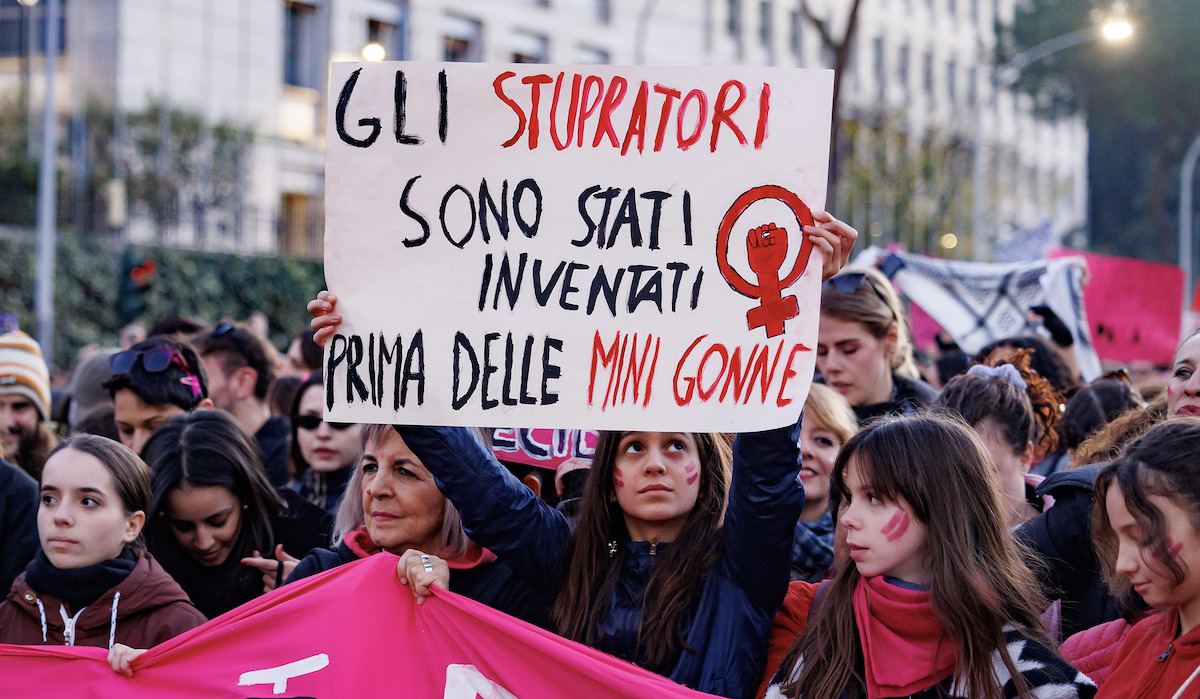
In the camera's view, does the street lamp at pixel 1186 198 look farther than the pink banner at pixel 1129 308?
Yes

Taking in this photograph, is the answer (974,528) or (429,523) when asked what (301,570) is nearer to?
(429,523)

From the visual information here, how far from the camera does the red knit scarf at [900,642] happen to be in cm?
263

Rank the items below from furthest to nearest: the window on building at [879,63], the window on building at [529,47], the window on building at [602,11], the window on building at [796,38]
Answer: the window on building at [879,63] → the window on building at [796,38] → the window on building at [602,11] → the window on building at [529,47]

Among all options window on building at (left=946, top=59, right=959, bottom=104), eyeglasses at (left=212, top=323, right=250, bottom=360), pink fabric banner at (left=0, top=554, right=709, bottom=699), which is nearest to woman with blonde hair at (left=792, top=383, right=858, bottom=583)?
pink fabric banner at (left=0, top=554, right=709, bottom=699)

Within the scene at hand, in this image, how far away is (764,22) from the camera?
130ft

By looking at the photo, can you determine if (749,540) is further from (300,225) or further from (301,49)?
(301,49)

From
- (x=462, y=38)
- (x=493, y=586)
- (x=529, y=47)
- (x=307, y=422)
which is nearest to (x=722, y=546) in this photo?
(x=493, y=586)

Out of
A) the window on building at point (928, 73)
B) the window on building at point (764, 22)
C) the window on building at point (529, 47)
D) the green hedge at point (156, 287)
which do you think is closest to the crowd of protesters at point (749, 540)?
the green hedge at point (156, 287)

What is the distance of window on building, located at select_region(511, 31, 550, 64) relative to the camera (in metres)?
30.8

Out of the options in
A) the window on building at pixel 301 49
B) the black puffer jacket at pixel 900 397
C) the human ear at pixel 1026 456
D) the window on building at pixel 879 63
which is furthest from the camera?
the window on building at pixel 879 63

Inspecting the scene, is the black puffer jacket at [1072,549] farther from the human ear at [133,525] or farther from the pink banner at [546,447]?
the human ear at [133,525]

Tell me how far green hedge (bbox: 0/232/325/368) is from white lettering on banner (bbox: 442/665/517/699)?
17453 mm

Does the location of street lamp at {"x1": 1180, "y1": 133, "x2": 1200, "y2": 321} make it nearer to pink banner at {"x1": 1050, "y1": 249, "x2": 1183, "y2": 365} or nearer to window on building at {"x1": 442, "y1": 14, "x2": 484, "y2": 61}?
window on building at {"x1": 442, "y1": 14, "x2": 484, "y2": 61}

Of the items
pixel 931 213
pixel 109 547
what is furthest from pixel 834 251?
A: pixel 931 213
